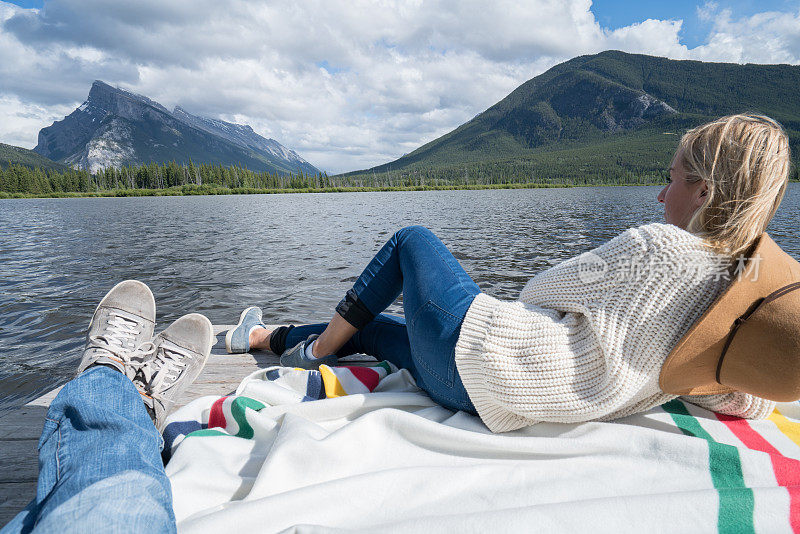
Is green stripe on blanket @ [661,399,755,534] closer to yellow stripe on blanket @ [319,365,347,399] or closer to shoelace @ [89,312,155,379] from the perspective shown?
yellow stripe on blanket @ [319,365,347,399]

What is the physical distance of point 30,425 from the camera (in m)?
2.21

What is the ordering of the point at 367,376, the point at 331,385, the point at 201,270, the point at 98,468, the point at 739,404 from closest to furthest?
the point at 98,468 < the point at 739,404 < the point at 331,385 < the point at 367,376 < the point at 201,270

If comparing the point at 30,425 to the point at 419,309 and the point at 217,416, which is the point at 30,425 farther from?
the point at 419,309

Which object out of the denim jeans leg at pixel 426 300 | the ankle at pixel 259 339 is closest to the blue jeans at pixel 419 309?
the denim jeans leg at pixel 426 300

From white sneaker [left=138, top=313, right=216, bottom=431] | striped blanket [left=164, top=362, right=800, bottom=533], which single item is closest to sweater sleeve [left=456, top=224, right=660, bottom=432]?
striped blanket [left=164, top=362, right=800, bottom=533]

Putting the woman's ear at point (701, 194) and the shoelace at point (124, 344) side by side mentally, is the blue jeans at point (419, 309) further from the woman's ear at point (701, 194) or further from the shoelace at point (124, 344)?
the shoelace at point (124, 344)

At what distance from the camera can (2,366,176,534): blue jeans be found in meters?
0.95

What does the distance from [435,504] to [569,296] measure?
0.79 metres

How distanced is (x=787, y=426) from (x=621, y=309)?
952mm

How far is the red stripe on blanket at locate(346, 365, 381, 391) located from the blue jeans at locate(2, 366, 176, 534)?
1.09 m

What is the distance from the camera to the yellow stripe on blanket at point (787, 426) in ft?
5.11

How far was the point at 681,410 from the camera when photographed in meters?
1.72

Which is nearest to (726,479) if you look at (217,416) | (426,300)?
(426,300)

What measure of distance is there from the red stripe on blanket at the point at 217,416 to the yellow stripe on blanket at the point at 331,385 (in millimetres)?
506
